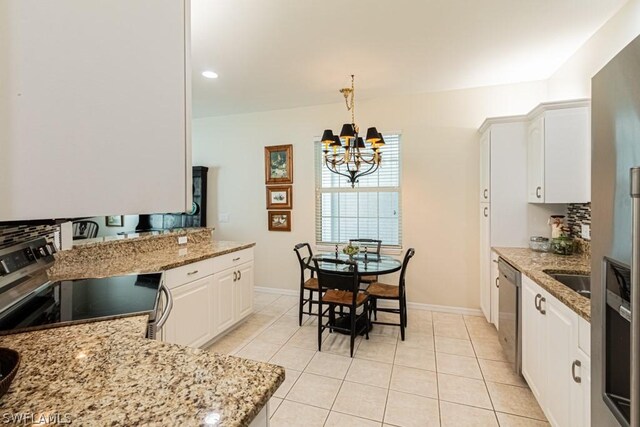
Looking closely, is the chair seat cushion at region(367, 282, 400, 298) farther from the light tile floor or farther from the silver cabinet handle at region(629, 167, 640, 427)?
the silver cabinet handle at region(629, 167, 640, 427)

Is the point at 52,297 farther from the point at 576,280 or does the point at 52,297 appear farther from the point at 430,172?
the point at 430,172

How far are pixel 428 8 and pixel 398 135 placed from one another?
70.2 inches

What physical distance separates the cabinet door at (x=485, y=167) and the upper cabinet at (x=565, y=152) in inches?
18.7

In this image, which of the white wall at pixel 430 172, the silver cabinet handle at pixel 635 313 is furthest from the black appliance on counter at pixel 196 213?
the silver cabinet handle at pixel 635 313

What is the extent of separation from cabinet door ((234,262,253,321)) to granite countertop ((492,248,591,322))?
99.2 inches

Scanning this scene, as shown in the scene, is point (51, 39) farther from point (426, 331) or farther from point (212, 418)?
point (426, 331)

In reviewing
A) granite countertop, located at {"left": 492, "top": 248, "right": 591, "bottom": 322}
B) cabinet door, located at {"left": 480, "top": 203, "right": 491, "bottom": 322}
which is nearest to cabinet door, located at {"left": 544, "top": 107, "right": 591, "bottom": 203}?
granite countertop, located at {"left": 492, "top": 248, "right": 591, "bottom": 322}

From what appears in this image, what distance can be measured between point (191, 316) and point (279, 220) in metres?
2.12

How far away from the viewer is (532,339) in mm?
1916

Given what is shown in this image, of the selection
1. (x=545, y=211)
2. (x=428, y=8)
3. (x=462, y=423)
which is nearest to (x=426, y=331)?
(x=462, y=423)

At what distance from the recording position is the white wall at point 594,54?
1960 millimetres

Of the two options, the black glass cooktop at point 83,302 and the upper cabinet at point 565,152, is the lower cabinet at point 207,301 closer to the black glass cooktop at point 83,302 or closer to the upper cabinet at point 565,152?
the black glass cooktop at point 83,302

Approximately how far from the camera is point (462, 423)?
181 cm

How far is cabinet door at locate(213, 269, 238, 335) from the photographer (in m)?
2.76
